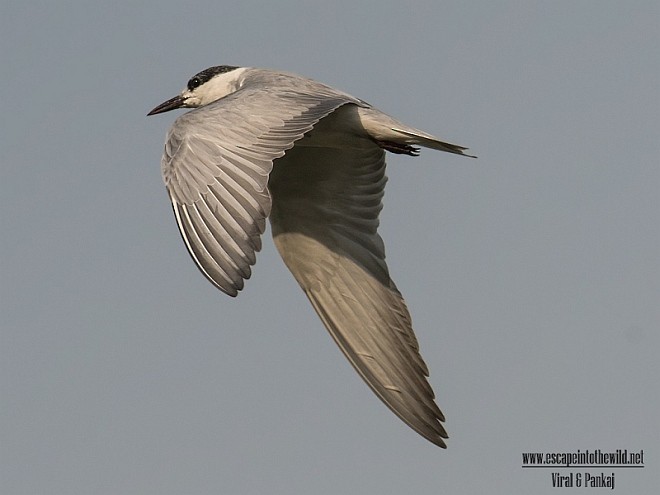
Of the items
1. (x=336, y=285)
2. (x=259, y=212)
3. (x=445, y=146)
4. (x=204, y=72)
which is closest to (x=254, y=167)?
(x=259, y=212)

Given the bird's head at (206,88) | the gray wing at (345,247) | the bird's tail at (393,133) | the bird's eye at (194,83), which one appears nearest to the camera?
the bird's tail at (393,133)

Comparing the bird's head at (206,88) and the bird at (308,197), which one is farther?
the bird's head at (206,88)

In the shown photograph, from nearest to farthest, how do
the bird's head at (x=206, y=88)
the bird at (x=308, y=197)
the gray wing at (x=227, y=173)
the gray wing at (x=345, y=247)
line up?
the gray wing at (x=227, y=173) → the bird at (x=308, y=197) → the gray wing at (x=345, y=247) → the bird's head at (x=206, y=88)

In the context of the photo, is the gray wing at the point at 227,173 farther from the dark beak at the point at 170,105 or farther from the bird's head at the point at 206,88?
the dark beak at the point at 170,105

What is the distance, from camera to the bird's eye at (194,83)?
46.0 ft

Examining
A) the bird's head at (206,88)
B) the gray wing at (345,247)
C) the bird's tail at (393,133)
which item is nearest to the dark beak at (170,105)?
the bird's head at (206,88)

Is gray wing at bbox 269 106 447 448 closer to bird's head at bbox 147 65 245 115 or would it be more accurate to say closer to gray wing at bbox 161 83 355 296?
bird's head at bbox 147 65 245 115

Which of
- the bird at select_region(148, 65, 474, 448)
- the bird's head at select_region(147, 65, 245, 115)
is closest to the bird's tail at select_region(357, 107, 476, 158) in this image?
the bird at select_region(148, 65, 474, 448)

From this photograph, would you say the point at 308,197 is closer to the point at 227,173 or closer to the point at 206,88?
the point at 206,88

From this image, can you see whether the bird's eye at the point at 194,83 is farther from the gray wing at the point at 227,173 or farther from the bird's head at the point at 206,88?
the gray wing at the point at 227,173

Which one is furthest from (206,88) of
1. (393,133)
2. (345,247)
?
(393,133)

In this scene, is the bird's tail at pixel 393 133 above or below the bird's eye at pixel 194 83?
below

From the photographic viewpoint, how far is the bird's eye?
14031 mm

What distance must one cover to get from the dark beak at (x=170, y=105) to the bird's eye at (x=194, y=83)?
15cm
